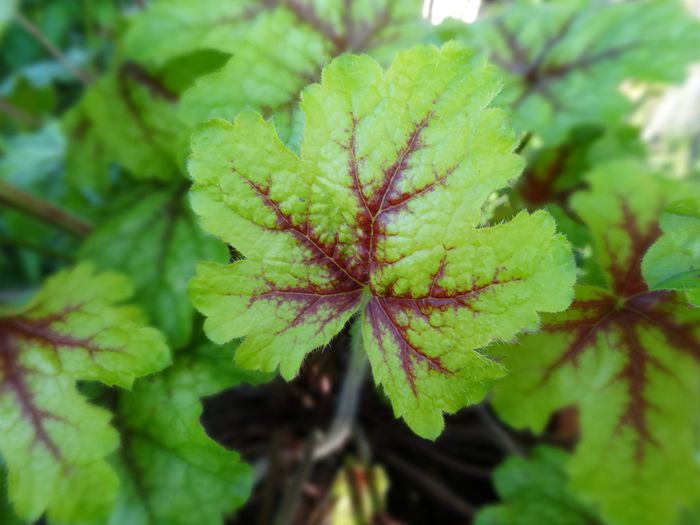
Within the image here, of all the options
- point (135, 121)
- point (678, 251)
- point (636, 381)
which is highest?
point (135, 121)

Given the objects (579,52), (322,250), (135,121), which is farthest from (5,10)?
(579,52)

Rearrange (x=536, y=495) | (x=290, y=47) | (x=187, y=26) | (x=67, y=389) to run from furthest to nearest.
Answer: (x=536, y=495)
(x=187, y=26)
(x=290, y=47)
(x=67, y=389)

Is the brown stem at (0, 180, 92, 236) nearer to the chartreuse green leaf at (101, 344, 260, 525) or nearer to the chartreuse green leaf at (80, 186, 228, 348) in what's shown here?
the chartreuse green leaf at (80, 186, 228, 348)

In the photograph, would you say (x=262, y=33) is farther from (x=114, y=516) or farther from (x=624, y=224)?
(x=114, y=516)

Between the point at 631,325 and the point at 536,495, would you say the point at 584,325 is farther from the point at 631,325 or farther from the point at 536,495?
the point at 536,495

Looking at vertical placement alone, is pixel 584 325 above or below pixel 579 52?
below

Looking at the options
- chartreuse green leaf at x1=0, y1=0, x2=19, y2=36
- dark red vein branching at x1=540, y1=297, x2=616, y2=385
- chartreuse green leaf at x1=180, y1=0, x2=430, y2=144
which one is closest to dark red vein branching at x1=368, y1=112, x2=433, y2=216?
chartreuse green leaf at x1=180, y1=0, x2=430, y2=144

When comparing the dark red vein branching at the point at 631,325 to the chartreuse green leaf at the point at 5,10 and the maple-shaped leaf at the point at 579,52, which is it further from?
the chartreuse green leaf at the point at 5,10
